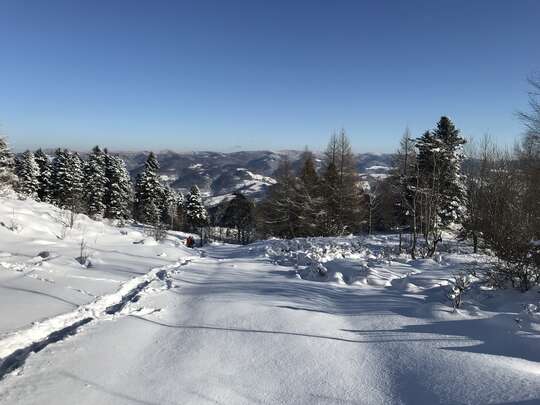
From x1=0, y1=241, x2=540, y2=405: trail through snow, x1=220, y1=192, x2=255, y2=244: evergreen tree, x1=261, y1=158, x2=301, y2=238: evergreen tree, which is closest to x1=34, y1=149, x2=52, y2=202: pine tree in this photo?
x1=220, y1=192, x2=255, y2=244: evergreen tree

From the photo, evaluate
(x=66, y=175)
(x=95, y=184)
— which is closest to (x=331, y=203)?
(x=95, y=184)

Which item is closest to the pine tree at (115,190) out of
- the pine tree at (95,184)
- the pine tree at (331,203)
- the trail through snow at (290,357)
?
the pine tree at (95,184)

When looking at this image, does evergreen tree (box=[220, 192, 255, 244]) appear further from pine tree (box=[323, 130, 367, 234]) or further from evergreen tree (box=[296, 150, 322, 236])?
pine tree (box=[323, 130, 367, 234])

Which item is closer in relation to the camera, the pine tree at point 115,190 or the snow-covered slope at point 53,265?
the snow-covered slope at point 53,265

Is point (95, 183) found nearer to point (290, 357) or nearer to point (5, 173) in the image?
point (5, 173)

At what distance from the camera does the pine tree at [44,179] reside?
48188mm

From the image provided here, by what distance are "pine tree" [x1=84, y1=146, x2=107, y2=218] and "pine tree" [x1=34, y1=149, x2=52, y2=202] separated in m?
5.04

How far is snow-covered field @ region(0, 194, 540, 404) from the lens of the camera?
370 centimetres

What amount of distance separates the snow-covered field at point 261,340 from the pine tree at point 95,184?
1498 inches

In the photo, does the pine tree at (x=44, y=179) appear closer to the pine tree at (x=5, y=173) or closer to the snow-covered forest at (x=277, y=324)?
the pine tree at (x=5, y=173)

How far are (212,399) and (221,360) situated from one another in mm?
897

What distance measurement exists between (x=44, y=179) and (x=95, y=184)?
882 centimetres

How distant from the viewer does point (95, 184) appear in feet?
151

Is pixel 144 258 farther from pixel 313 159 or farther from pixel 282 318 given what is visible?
pixel 313 159
